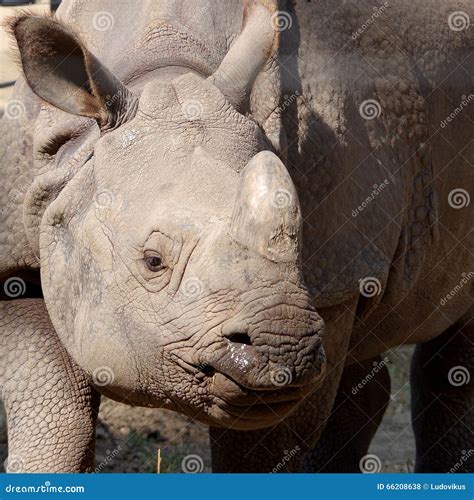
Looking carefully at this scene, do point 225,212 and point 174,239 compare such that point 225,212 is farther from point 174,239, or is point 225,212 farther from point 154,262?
point 154,262

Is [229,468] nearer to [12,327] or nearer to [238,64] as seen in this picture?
[12,327]

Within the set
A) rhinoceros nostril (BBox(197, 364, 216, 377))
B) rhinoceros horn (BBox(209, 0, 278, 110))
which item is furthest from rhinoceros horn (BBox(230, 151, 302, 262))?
rhinoceros horn (BBox(209, 0, 278, 110))

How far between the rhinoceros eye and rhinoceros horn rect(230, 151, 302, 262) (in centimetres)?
33

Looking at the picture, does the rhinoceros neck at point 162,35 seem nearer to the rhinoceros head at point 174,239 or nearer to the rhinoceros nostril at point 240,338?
the rhinoceros head at point 174,239

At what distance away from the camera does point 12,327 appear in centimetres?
597

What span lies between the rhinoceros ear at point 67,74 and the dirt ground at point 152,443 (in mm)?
3250

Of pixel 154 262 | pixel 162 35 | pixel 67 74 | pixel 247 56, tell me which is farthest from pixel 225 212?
pixel 162 35

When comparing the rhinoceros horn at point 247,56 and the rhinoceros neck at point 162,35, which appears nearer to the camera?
the rhinoceros horn at point 247,56

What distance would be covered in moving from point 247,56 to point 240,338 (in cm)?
127

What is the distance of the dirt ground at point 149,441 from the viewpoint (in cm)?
848

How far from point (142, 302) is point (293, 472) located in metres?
1.97

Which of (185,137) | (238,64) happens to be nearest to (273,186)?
(185,137)

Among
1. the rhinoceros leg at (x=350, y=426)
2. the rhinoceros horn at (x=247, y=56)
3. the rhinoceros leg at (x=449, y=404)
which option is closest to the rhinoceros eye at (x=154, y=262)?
the rhinoceros horn at (x=247, y=56)

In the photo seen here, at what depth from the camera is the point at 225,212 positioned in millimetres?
4754
